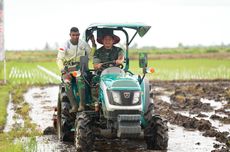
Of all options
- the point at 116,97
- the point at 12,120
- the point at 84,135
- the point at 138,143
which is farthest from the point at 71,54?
the point at 12,120

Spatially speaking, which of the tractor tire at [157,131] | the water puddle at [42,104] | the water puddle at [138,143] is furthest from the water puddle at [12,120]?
the tractor tire at [157,131]

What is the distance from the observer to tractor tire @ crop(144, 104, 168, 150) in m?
9.05

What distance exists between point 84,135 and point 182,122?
15.6ft

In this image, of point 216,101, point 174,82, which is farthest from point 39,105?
point 174,82

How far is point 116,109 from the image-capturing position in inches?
338

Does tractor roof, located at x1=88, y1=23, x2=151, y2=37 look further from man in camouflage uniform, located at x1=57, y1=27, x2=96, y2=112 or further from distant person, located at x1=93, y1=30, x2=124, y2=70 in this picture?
man in camouflage uniform, located at x1=57, y1=27, x2=96, y2=112

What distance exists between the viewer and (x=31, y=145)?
28.0ft

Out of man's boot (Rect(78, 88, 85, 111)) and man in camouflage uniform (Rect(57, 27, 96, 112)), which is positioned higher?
man in camouflage uniform (Rect(57, 27, 96, 112))

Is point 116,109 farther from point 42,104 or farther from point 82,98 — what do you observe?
point 42,104

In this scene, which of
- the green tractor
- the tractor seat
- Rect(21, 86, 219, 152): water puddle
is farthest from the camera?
Rect(21, 86, 219, 152): water puddle

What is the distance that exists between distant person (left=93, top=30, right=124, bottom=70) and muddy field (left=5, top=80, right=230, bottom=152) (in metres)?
0.95

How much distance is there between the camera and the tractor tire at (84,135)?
871cm

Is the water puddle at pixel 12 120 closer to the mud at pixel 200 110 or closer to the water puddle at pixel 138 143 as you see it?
the water puddle at pixel 138 143

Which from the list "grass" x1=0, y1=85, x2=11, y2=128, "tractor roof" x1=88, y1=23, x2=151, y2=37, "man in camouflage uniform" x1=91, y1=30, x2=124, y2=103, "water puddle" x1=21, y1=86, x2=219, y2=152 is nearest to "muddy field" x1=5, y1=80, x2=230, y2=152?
"water puddle" x1=21, y1=86, x2=219, y2=152
